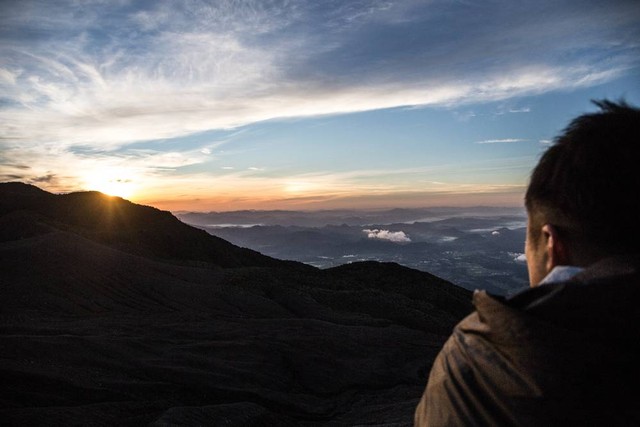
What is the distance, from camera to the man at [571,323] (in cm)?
97

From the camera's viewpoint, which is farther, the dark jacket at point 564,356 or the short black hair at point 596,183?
the short black hair at point 596,183

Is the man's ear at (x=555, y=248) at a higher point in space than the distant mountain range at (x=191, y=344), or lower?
higher

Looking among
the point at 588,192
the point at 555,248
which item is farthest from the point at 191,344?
the point at 588,192

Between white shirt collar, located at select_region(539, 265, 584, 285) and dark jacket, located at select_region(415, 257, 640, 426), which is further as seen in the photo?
white shirt collar, located at select_region(539, 265, 584, 285)

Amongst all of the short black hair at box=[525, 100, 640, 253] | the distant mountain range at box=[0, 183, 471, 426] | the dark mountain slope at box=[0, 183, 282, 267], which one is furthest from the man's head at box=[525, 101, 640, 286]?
the dark mountain slope at box=[0, 183, 282, 267]

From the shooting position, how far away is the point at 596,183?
44.3 inches

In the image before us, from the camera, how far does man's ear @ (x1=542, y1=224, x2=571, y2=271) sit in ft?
3.91

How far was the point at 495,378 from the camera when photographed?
103 centimetres

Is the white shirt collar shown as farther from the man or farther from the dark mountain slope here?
the dark mountain slope

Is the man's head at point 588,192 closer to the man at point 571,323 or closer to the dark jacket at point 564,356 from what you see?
the man at point 571,323

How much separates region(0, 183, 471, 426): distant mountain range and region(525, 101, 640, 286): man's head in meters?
7.57

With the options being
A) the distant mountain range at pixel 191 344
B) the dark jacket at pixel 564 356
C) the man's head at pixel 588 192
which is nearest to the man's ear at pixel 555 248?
the man's head at pixel 588 192

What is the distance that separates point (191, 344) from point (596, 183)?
13.3 metres

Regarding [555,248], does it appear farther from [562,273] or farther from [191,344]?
[191,344]
